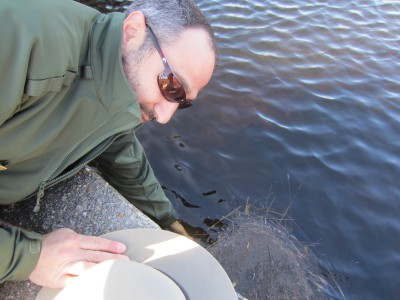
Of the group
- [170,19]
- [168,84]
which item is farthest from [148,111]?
[170,19]

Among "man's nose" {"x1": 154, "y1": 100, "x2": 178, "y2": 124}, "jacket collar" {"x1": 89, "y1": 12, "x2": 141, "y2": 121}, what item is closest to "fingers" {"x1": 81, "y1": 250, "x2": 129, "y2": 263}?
"jacket collar" {"x1": 89, "y1": 12, "x2": 141, "y2": 121}

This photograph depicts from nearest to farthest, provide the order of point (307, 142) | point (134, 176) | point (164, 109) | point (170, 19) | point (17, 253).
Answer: point (17, 253) < point (170, 19) < point (164, 109) < point (134, 176) < point (307, 142)

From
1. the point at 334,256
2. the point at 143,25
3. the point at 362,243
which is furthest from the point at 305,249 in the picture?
the point at 143,25

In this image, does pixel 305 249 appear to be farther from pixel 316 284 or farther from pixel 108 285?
pixel 108 285

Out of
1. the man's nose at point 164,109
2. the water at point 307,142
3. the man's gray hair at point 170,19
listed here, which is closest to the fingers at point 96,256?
the man's nose at point 164,109

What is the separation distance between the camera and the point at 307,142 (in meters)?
5.21

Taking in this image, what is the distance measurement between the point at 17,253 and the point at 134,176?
1.46 m

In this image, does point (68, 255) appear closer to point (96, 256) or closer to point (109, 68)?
point (96, 256)

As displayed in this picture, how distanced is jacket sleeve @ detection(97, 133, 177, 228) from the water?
814 mm

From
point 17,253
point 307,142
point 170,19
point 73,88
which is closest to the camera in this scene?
point 17,253

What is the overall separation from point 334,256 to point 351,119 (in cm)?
205

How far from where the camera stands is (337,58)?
661 cm

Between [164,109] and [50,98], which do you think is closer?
[50,98]

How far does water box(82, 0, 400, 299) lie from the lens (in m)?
4.31
